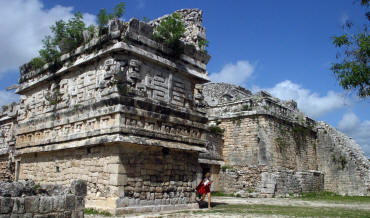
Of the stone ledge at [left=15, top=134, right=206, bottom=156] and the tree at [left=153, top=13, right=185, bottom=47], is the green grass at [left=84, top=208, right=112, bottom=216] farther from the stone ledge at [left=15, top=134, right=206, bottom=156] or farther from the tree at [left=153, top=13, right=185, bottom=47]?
the tree at [left=153, top=13, right=185, bottom=47]

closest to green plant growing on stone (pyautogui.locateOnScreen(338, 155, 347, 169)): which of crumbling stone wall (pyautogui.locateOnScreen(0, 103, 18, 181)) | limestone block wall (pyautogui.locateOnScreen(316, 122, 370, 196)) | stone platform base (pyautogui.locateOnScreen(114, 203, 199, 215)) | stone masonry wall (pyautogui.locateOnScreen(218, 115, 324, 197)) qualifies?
limestone block wall (pyautogui.locateOnScreen(316, 122, 370, 196))

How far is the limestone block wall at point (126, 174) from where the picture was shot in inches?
342

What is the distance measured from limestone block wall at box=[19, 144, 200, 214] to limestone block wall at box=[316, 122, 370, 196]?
41.3 ft

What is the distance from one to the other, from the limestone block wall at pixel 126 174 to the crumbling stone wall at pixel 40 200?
6.92 feet

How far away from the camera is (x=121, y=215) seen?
8.34 meters

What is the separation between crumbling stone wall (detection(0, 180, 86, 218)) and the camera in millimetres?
5410

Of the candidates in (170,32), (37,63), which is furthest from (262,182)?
(37,63)

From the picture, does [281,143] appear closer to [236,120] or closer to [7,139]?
[236,120]

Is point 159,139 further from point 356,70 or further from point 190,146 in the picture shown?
point 356,70

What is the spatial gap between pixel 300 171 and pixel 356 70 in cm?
1252

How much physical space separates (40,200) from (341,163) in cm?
1850

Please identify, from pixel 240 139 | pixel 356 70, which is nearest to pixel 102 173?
pixel 356 70

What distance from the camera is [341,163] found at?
20.4 metres

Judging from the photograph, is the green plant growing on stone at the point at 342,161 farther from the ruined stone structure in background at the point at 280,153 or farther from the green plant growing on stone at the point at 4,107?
the green plant growing on stone at the point at 4,107
